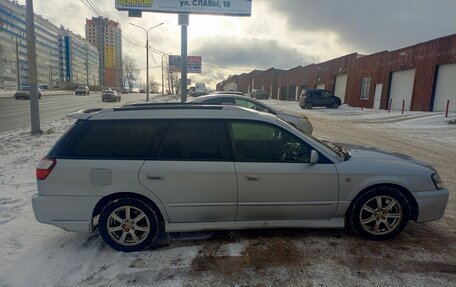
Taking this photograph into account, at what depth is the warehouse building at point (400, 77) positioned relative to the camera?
2150 centimetres

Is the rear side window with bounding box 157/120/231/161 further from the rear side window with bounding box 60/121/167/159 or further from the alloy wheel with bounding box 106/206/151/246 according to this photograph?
the alloy wheel with bounding box 106/206/151/246

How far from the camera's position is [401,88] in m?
26.1

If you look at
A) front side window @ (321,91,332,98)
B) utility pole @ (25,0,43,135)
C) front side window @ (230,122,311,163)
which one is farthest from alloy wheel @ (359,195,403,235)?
front side window @ (321,91,332,98)

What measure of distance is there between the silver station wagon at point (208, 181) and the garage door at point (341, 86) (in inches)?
1367

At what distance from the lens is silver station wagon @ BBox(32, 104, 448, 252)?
131 inches

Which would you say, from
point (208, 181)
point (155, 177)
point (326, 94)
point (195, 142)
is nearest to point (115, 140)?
point (155, 177)

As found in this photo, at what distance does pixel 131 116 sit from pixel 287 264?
7.73 ft

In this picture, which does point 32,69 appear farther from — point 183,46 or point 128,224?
point 128,224

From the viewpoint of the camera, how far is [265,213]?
353cm

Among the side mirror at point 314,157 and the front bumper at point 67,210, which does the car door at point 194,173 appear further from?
the side mirror at point 314,157

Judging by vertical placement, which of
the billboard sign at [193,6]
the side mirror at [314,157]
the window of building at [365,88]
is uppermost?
the billboard sign at [193,6]

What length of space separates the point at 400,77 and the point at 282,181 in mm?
27399

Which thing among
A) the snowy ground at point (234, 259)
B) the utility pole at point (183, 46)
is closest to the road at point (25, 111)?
the utility pole at point (183, 46)

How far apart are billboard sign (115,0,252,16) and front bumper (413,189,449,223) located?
14225 mm
